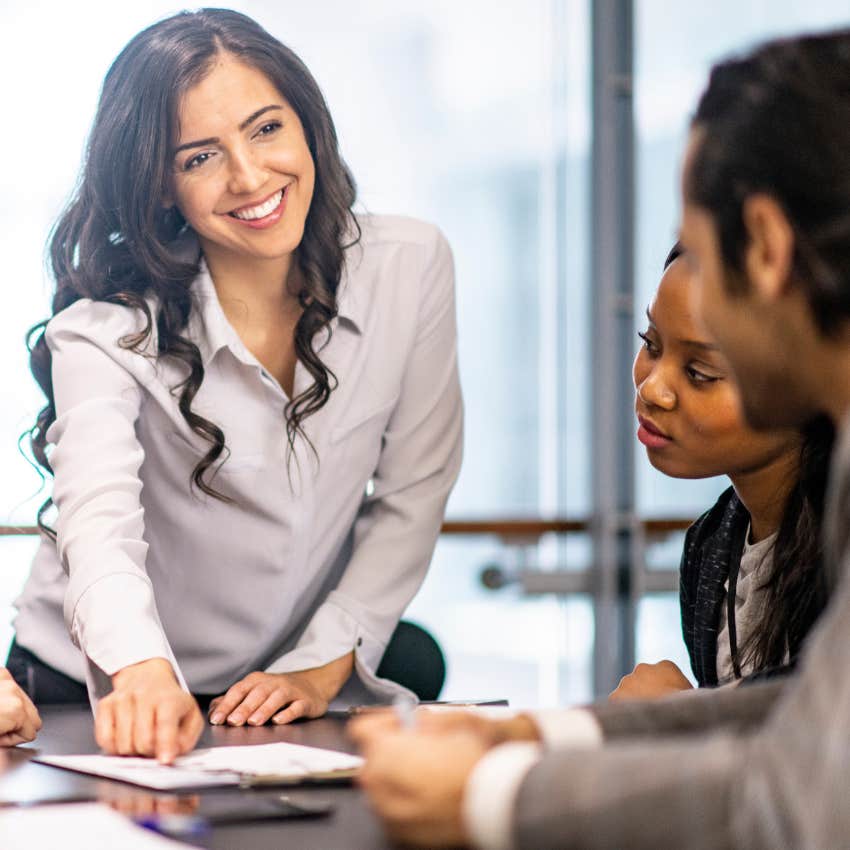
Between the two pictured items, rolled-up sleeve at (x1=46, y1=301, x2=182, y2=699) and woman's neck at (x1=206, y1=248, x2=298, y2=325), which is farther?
woman's neck at (x1=206, y1=248, x2=298, y2=325)

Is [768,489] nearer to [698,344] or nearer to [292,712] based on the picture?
[698,344]

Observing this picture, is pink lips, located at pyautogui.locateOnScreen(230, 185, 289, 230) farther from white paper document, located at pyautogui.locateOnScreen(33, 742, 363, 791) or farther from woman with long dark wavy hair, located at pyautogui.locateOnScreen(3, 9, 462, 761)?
white paper document, located at pyautogui.locateOnScreen(33, 742, 363, 791)

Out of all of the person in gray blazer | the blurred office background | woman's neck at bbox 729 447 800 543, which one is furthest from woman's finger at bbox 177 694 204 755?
the blurred office background

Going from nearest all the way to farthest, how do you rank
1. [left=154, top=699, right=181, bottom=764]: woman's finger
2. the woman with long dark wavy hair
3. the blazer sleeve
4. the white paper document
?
the blazer sleeve < the white paper document < [left=154, top=699, right=181, bottom=764]: woman's finger < the woman with long dark wavy hair

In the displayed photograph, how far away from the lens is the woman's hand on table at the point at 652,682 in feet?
4.64

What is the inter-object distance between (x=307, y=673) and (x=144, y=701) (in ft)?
1.62

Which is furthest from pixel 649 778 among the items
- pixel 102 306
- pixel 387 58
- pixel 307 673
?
pixel 387 58

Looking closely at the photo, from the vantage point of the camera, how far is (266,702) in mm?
1518

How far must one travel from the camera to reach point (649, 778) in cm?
76

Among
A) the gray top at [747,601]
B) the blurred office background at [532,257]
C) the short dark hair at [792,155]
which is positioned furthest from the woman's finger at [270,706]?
the blurred office background at [532,257]

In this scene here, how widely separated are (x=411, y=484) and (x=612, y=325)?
1827mm

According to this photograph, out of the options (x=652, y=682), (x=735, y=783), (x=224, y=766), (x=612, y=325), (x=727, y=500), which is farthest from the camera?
(x=612, y=325)

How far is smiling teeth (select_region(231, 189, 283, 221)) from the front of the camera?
1.75 m

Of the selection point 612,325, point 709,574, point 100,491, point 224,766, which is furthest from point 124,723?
point 612,325
